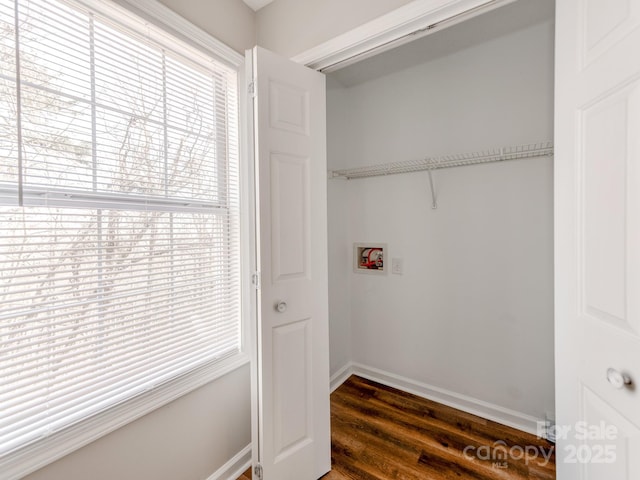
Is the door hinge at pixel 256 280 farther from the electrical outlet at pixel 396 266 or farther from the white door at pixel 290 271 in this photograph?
the electrical outlet at pixel 396 266

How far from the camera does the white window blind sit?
89cm

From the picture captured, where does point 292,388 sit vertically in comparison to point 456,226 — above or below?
below

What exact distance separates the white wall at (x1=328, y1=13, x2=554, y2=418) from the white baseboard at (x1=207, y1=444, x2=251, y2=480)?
3.51ft

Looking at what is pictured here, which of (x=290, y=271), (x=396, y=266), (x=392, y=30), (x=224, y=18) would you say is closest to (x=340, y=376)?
(x=396, y=266)

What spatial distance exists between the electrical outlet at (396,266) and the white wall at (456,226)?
0.05 m
